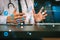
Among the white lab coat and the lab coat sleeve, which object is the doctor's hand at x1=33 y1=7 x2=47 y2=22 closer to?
the white lab coat

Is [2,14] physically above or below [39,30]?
above

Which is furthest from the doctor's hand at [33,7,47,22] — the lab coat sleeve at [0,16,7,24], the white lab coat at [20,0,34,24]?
the lab coat sleeve at [0,16,7,24]

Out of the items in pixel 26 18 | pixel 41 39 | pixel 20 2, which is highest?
pixel 20 2

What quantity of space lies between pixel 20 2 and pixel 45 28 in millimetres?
228

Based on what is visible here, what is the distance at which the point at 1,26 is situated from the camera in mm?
1396

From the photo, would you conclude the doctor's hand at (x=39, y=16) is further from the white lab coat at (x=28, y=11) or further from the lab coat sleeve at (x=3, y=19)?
the lab coat sleeve at (x=3, y=19)

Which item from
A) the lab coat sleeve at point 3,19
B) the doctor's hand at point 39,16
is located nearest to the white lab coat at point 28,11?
the doctor's hand at point 39,16

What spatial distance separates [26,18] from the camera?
141cm

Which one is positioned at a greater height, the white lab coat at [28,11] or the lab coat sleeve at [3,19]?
the white lab coat at [28,11]

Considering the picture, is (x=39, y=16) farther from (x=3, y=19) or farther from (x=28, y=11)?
(x=3, y=19)

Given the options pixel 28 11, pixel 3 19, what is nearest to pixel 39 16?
pixel 28 11

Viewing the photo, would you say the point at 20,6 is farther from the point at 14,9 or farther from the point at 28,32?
the point at 28,32

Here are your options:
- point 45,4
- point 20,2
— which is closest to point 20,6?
point 20,2

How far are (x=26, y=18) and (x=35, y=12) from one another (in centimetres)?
7
